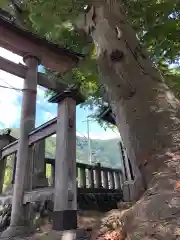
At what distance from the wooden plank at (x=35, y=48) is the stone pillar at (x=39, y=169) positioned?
187cm

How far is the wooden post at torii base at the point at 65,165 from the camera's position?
9.33ft

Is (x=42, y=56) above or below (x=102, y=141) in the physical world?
below

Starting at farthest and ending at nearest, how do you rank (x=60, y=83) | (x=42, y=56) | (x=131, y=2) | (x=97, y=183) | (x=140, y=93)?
(x=97, y=183), (x=60, y=83), (x=42, y=56), (x=131, y=2), (x=140, y=93)

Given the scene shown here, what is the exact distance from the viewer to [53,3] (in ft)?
11.2

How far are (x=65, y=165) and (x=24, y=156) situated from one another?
113 centimetres

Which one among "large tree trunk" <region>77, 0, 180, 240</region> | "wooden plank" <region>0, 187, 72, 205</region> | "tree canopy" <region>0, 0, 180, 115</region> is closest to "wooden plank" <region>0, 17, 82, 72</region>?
"tree canopy" <region>0, 0, 180, 115</region>

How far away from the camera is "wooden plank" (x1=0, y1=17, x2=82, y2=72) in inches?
166

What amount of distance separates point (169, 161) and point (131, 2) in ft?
11.2

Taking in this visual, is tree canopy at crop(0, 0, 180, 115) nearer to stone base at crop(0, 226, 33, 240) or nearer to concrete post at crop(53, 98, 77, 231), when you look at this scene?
concrete post at crop(53, 98, 77, 231)

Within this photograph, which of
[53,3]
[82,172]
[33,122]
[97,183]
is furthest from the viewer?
[97,183]

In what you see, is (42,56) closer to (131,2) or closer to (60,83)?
(60,83)

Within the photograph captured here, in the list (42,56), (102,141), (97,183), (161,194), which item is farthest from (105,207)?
(102,141)

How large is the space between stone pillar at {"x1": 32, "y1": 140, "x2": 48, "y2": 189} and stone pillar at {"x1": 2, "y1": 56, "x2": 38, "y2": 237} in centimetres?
95

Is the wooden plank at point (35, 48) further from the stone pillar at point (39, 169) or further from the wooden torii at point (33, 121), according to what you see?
the stone pillar at point (39, 169)
